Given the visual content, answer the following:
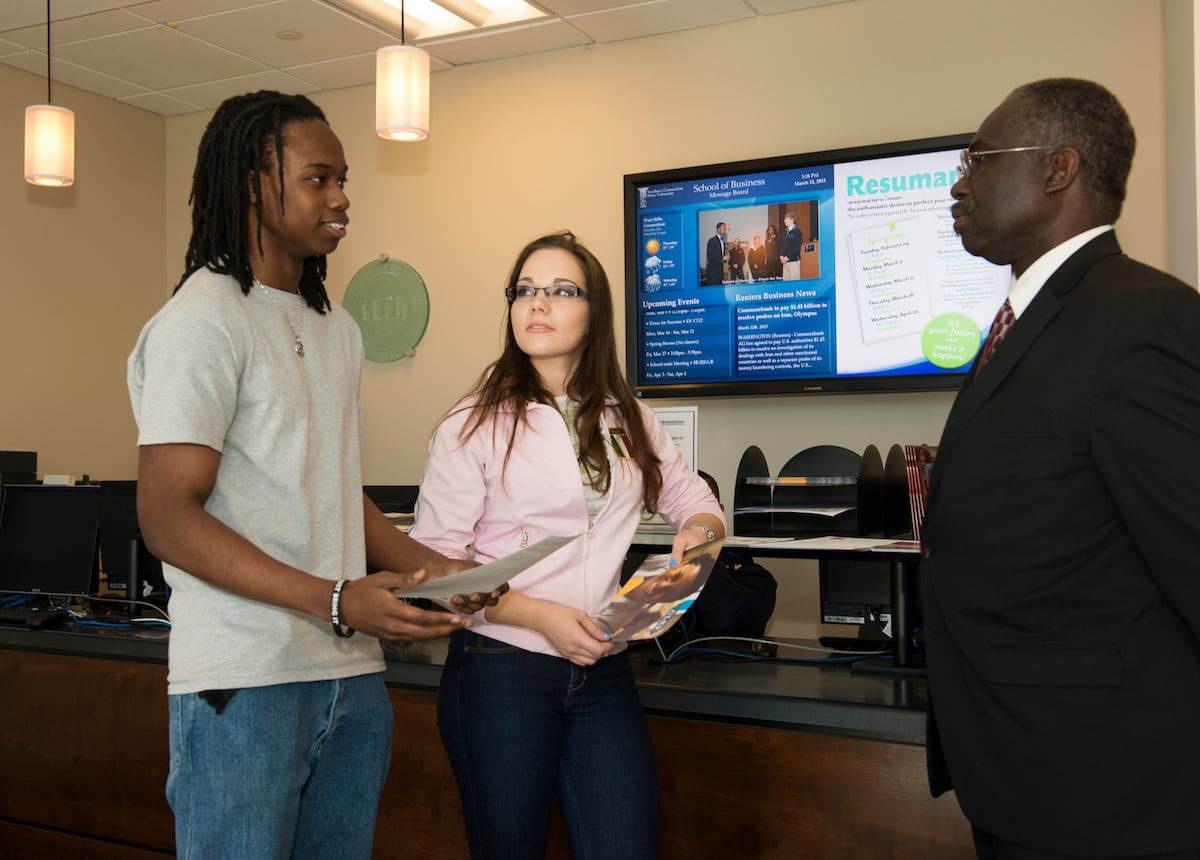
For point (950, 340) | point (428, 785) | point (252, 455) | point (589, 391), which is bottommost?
point (428, 785)

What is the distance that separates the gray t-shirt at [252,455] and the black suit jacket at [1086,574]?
76 centimetres

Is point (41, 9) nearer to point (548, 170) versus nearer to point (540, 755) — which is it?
point (548, 170)

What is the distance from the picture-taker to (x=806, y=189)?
409 centimetres

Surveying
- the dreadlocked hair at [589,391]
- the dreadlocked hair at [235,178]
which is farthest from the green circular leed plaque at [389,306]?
the dreadlocked hair at [235,178]

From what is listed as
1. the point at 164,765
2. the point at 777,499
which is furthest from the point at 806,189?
the point at 164,765

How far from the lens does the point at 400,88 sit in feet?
11.5

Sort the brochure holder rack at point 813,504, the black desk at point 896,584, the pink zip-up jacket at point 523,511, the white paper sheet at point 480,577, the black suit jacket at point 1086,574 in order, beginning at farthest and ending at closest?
the brochure holder rack at point 813,504, the black desk at point 896,584, the pink zip-up jacket at point 523,511, the white paper sheet at point 480,577, the black suit jacket at point 1086,574

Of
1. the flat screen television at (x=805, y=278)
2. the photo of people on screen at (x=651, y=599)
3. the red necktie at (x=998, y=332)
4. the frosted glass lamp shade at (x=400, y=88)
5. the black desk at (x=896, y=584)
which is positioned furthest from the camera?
the flat screen television at (x=805, y=278)

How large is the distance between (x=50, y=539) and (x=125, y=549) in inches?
9.8

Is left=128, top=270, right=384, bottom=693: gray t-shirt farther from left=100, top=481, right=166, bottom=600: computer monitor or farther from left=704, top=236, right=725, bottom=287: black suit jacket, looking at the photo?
left=704, top=236, right=725, bottom=287: black suit jacket

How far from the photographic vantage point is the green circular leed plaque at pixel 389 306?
16.3 ft

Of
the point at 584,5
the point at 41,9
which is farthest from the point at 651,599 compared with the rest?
the point at 41,9

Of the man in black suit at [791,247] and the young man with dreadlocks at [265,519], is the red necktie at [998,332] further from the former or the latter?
the man in black suit at [791,247]

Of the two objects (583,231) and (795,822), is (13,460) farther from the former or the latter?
(795,822)
